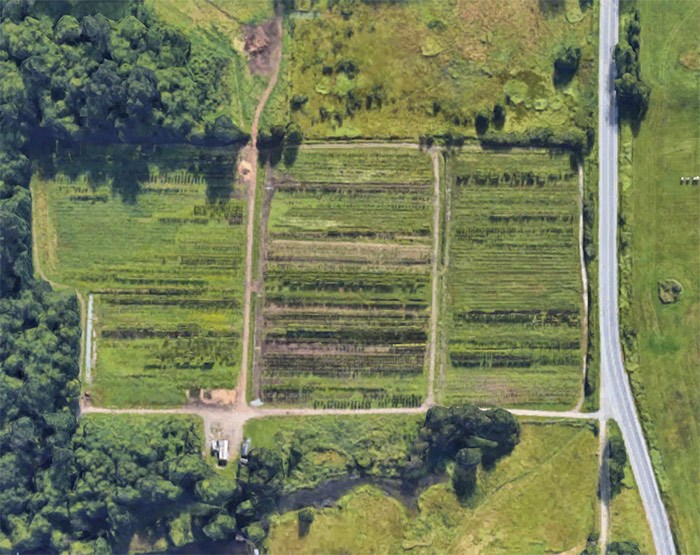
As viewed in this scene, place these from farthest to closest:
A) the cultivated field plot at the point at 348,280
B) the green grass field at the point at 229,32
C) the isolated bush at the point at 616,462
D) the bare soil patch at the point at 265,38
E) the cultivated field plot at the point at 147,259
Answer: the bare soil patch at the point at 265,38 → the green grass field at the point at 229,32 → the cultivated field plot at the point at 147,259 → the cultivated field plot at the point at 348,280 → the isolated bush at the point at 616,462

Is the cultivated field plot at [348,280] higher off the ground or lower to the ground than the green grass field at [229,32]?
lower

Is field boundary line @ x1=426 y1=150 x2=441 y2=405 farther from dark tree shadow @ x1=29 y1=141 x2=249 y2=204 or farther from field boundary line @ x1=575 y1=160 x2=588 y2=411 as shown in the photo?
dark tree shadow @ x1=29 y1=141 x2=249 y2=204

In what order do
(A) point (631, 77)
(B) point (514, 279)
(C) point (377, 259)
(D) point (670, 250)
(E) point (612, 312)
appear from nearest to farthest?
(A) point (631, 77) < (D) point (670, 250) < (E) point (612, 312) < (B) point (514, 279) < (C) point (377, 259)

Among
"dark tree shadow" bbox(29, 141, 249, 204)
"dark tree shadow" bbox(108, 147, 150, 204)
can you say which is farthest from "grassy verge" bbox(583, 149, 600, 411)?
"dark tree shadow" bbox(108, 147, 150, 204)

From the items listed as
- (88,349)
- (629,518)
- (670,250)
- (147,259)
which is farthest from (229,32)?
(629,518)

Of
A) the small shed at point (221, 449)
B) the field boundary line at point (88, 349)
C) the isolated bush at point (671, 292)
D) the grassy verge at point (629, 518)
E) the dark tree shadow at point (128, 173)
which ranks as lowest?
the grassy verge at point (629, 518)

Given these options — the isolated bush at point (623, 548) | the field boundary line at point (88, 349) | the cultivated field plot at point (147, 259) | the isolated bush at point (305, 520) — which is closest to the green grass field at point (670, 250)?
the isolated bush at point (623, 548)

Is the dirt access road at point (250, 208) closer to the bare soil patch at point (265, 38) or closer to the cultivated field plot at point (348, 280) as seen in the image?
the bare soil patch at point (265, 38)

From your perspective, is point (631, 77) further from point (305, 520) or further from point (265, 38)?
point (305, 520)
